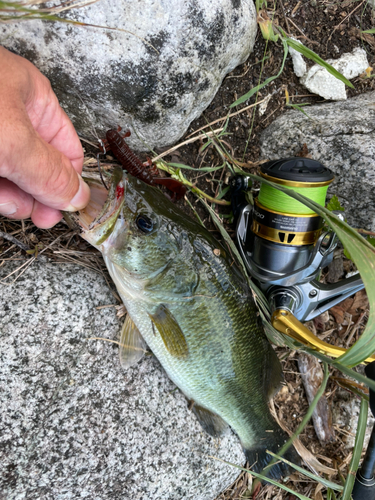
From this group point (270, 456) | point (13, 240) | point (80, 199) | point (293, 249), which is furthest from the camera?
point (270, 456)

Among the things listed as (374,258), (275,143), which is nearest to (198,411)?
(374,258)

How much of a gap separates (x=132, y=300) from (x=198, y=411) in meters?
0.92

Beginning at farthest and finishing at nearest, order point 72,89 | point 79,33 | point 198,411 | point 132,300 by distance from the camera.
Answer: point 198,411
point 132,300
point 72,89
point 79,33

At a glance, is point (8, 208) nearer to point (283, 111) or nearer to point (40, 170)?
point (40, 170)

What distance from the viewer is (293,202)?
7.04 feet

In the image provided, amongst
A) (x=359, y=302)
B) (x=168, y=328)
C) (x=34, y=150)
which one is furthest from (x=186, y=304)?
Result: (x=359, y=302)

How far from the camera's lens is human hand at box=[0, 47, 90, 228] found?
1.36 m

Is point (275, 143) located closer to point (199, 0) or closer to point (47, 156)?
point (199, 0)

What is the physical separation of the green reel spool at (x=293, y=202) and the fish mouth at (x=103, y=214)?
3.05ft

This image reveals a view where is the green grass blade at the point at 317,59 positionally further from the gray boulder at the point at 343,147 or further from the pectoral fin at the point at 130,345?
the pectoral fin at the point at 130,345

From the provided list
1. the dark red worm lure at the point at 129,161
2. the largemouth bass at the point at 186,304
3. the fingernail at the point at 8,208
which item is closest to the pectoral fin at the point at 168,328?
the largemouth bass at the point at 186,304

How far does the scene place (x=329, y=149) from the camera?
9.22 feet

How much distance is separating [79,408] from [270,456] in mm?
1387

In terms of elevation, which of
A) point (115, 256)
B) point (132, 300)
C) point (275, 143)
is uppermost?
point (275, 143)
